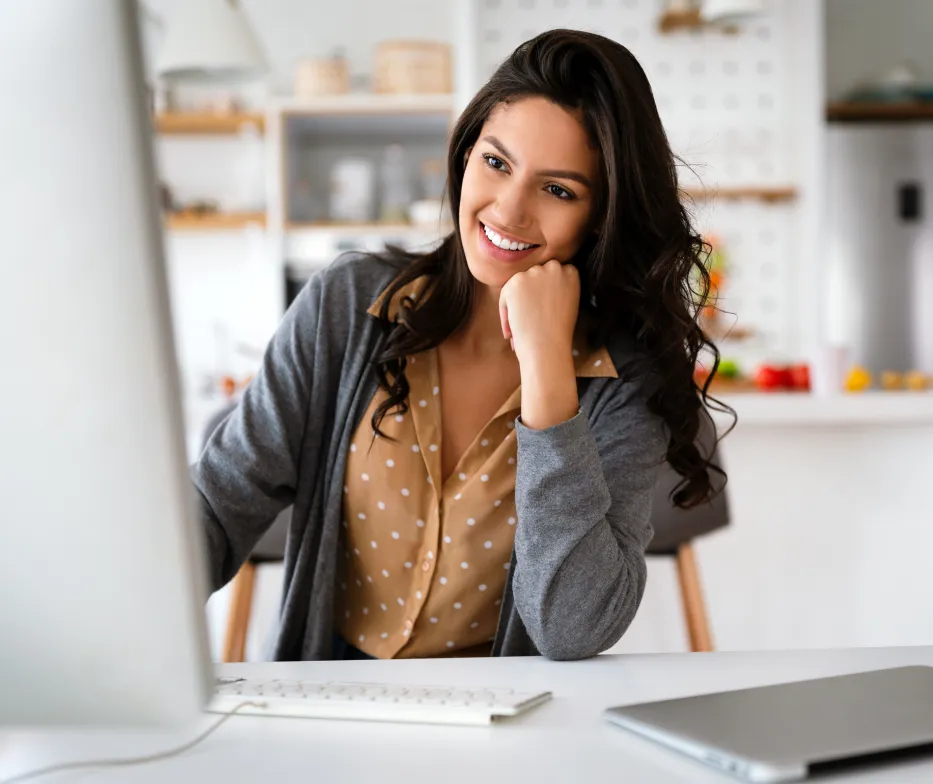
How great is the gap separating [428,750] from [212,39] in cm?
275

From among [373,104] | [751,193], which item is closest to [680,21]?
[751,193]

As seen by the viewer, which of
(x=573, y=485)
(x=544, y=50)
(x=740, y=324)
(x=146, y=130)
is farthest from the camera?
(x=740, y=324)

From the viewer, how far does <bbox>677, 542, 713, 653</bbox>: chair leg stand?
7.14ft

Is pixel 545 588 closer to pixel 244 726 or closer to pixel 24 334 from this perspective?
pixel 244 726

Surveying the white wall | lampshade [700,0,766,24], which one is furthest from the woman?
the white wall

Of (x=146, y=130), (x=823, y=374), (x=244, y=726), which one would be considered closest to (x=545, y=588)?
(x=244, y=726)

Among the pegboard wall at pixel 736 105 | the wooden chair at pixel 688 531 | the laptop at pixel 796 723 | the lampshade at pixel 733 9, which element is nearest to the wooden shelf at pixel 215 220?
the pegboard wall at pixel 736 105

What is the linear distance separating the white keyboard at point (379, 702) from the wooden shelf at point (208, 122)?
428 cm

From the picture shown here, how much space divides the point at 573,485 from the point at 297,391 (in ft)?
1.41

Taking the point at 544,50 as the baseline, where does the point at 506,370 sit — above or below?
below

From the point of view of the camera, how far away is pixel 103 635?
0.53 meters

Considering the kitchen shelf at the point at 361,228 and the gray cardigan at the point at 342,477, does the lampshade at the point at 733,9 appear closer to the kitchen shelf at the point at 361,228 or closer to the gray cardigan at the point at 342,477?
the kitchen shelf at the point at 361,228

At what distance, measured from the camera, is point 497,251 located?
4.29 feet

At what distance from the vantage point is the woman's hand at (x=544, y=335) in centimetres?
113
